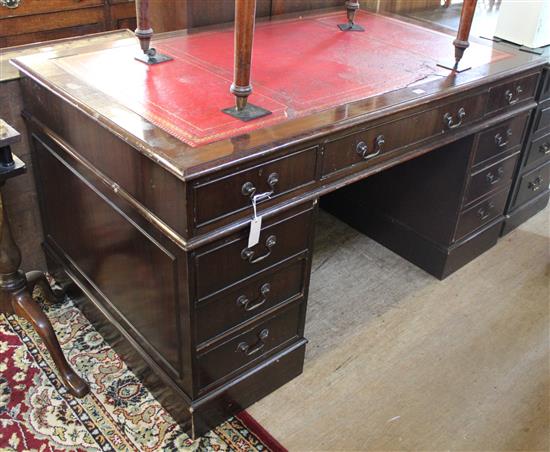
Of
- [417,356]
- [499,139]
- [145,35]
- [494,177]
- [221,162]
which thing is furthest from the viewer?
[494,177]

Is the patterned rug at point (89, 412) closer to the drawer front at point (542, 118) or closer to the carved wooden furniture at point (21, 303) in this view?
the carved wooden furniture at point (21, 303)

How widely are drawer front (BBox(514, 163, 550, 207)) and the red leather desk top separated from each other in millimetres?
700

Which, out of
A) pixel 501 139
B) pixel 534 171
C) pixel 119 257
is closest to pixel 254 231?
pixel 119 257

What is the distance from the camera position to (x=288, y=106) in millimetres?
1621

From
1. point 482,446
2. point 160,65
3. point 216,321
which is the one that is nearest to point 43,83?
point 160,65

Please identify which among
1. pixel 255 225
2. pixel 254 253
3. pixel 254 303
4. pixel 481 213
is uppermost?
pixel 255 225

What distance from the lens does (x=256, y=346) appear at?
70.1 inches

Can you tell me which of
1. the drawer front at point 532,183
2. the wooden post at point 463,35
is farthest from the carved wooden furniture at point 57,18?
the drawer front at point 532,183

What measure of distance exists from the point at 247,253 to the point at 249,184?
0.67 ft

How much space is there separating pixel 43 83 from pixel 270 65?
26.5 inches

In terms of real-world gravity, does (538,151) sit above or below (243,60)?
below

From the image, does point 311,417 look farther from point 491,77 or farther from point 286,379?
point 491,77

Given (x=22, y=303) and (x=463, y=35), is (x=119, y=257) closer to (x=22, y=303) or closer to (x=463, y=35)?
(x=22, y=303)

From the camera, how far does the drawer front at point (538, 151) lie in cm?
261
